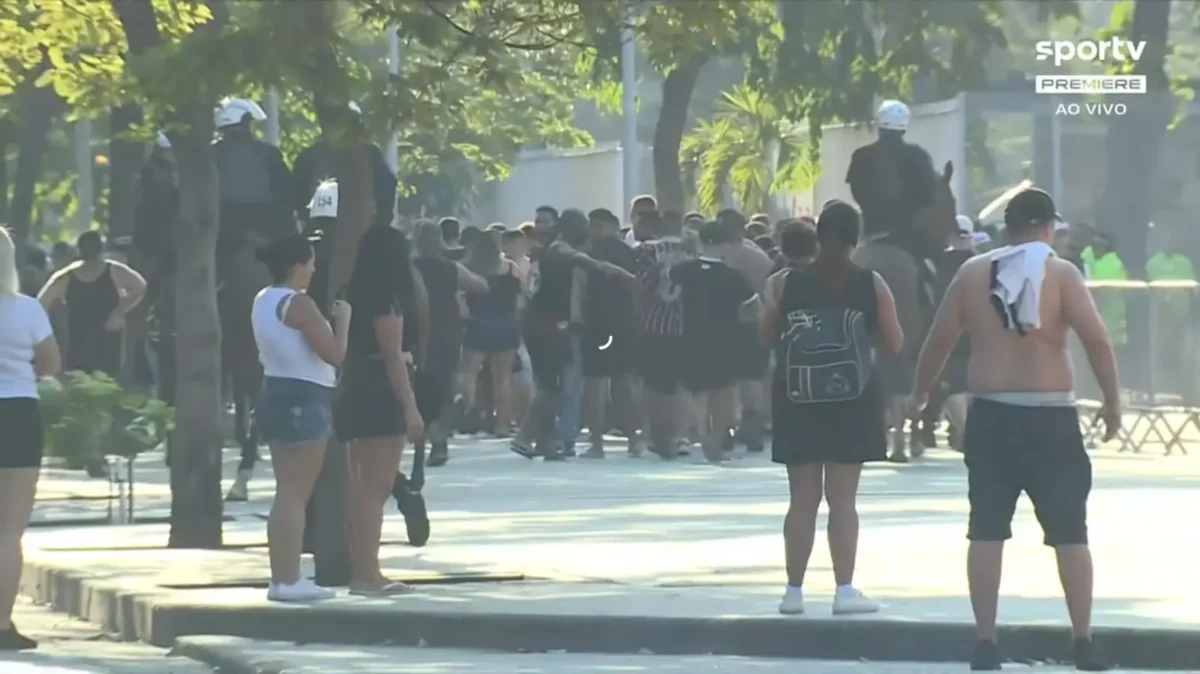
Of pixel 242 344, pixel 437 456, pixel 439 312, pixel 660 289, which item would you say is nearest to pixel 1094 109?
pixel 660 289

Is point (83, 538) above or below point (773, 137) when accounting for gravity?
below

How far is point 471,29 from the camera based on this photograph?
15.0 m

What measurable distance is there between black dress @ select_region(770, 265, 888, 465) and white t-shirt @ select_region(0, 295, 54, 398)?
133 inches

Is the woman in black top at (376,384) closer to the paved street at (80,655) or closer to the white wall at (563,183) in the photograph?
the paved street at (80,655)

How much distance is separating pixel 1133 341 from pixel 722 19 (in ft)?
47.5

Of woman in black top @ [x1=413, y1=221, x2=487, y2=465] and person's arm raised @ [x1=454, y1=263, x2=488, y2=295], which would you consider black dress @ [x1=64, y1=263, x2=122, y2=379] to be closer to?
woman in black top @ [x1=413, y1=221, x2=487, y2=465]

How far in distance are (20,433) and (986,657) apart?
4.65m

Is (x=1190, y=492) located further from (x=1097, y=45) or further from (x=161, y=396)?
(x=1097, y=45)

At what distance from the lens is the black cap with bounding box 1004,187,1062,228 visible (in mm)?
11359

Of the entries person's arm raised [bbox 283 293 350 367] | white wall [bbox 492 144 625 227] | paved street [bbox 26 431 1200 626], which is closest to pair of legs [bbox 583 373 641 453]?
paved street [bbox 26 431 1200 626]

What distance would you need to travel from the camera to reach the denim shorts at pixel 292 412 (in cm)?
1353

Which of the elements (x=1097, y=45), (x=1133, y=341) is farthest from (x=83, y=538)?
(x=1097, y=45)

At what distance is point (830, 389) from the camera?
1234 cm

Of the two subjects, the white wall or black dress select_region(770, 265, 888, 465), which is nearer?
black dress select_region(770, 265, 888, 465)
